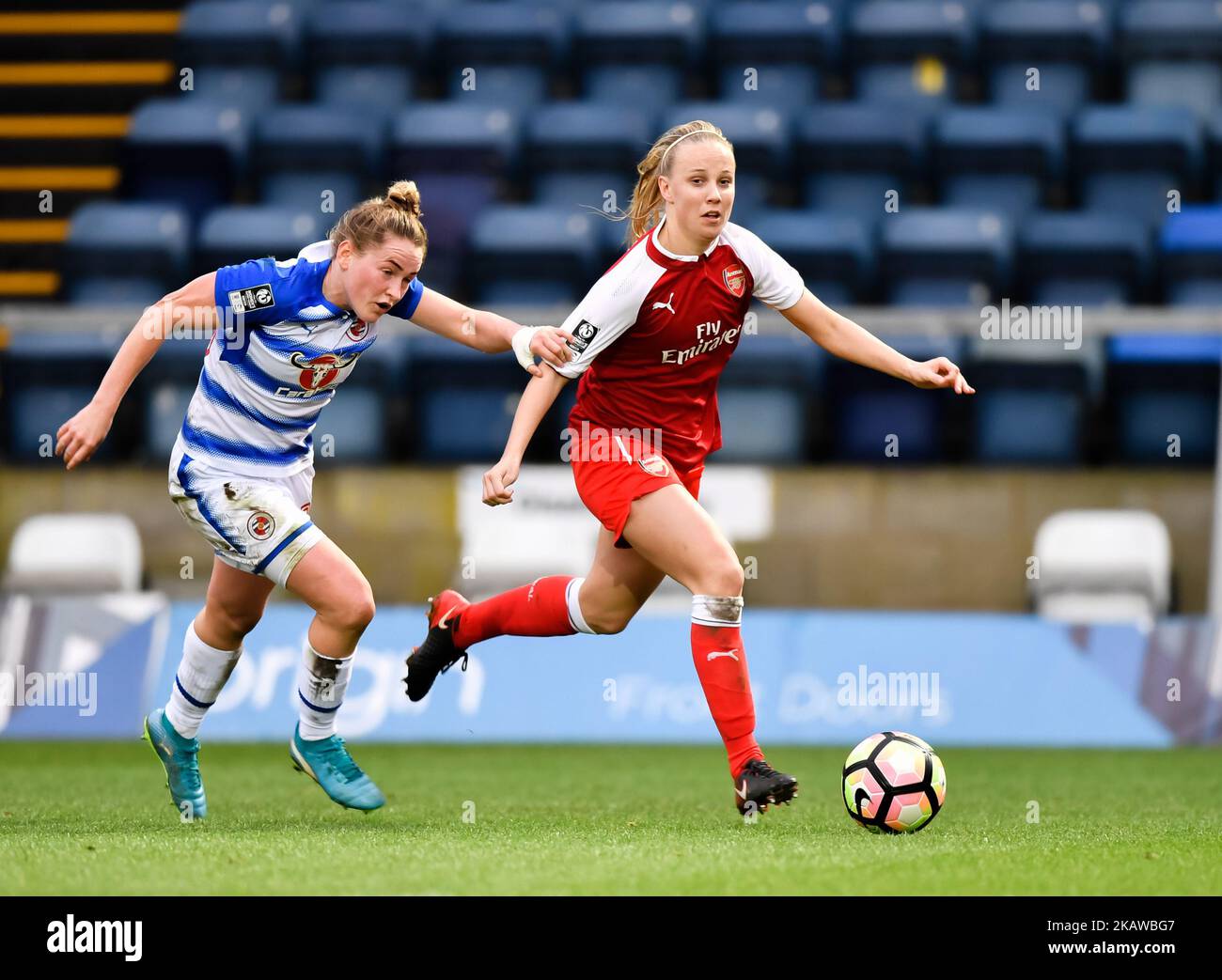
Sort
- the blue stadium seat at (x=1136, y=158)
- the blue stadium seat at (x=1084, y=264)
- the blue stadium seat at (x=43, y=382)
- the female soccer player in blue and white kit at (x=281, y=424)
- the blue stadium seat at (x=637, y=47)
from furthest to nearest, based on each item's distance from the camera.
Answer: the blue stadium seat at (x=637, y=47) < the blue stadium seat at (x=1136, y=158) < the blue stadium seat at (x=1084, y=264) < the blue stadium seat at (x=43, y=382) < the female soccer player in blue and white kit at (x=281, y=424)

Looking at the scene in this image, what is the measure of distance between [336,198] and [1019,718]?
231 inches

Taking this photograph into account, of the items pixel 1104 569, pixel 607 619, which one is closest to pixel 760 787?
pixel 607 619

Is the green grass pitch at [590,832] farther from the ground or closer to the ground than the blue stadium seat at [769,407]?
closer to the ground

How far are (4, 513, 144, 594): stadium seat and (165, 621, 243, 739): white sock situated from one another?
14.7ft

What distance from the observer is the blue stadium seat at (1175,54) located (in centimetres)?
1273

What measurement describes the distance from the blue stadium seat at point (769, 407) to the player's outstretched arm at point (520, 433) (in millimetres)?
5141

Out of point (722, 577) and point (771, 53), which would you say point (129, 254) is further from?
point (722, 577)

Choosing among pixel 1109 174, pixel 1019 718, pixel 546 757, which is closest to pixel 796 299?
pixel 546 757

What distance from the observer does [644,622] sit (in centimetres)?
948

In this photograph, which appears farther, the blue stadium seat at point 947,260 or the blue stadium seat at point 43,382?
the blue stadium seat at point 947,260

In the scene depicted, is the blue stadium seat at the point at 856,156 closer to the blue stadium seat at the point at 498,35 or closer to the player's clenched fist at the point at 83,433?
the blue stadium seat at the point at 498,35

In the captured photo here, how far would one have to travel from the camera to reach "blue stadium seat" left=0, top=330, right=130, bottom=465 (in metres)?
10.9

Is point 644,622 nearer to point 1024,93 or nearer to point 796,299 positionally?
point 796,299

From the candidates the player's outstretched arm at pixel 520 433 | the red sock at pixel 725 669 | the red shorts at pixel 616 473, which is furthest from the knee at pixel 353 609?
the red sock at pixel 725 669
